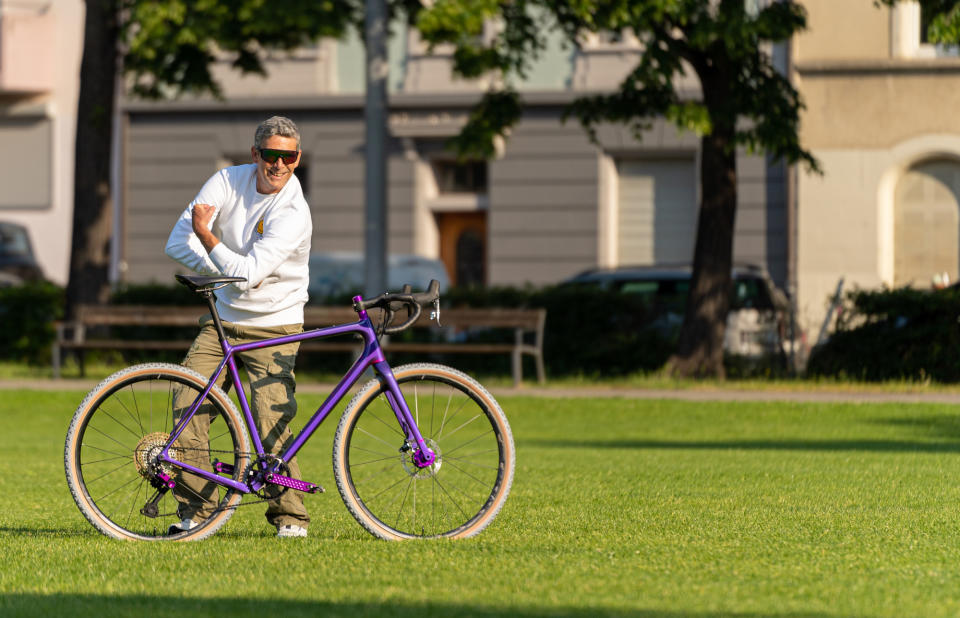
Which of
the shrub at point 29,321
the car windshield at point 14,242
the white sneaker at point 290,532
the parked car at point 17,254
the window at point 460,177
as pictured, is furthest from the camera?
the window at point 460,177

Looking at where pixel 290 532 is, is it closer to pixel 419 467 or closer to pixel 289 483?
pixel 289 483

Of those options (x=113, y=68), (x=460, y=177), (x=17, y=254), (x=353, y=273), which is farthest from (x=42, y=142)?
(x=113, y=68)

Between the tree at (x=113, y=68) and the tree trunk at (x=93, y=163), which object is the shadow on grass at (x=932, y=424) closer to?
the tree at (x=113, y=68)

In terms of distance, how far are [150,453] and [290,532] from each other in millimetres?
676

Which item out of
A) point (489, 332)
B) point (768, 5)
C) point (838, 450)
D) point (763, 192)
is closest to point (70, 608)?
point (838, 450)

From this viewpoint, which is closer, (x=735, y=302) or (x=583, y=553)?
(x=583, y=553)

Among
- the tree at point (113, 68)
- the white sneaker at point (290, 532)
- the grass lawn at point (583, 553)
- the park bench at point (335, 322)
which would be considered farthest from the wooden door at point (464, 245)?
the white sneaker at point (290, 532)

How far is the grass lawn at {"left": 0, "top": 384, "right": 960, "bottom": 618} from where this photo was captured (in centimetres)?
515

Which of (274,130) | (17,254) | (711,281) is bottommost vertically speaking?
(711,281)

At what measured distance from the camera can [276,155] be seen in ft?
21.5

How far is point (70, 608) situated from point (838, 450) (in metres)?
7.89

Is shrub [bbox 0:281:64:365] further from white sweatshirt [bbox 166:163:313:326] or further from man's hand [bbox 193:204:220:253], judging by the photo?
man's hand [bbox 193:204:220:253]

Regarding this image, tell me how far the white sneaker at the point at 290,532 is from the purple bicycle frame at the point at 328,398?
0.32m

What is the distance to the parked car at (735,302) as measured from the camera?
19.3 m
